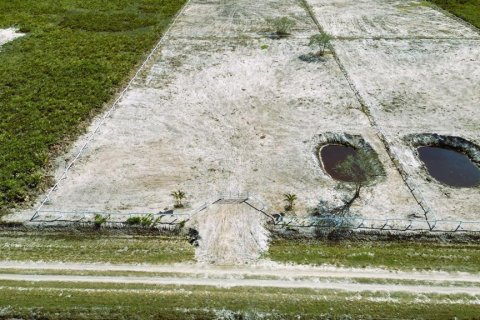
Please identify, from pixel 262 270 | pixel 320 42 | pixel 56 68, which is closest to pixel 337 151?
pixel 262 270

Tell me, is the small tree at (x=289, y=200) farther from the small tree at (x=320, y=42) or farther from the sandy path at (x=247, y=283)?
the small tree at (x=320, y=42)

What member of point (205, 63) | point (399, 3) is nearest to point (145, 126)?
point (205, 63)

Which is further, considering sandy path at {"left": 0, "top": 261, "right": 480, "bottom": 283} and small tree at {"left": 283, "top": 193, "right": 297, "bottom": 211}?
small tree at {"left": 283, "top": 193, "right": 297, "bottom": 211}

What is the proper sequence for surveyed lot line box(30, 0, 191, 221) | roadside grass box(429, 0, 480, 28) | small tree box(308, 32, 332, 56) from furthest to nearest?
1. roadside grass box(429, 0, 480, 28)
2. small tree box(308, 32, 332, 56)
3. surveyed lot line box(30, 0, 191, 221)

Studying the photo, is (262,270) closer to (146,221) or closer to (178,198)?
(178,198)

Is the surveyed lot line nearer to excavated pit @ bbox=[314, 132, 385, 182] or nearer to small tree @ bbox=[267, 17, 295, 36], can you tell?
small tree @ bbox=[267, 17, 295, 36]

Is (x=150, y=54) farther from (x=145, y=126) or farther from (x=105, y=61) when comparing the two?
(x=145, y=126)

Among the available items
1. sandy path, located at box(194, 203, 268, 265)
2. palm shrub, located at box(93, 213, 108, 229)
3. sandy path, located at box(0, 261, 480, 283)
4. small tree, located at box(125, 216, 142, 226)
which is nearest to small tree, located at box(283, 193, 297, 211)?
sandy path, located at box(194, 203, 268, 265)
